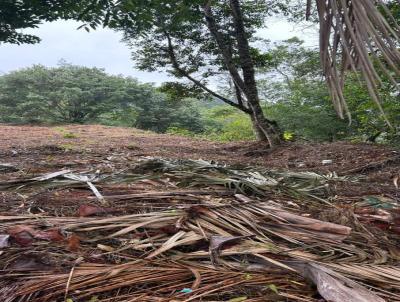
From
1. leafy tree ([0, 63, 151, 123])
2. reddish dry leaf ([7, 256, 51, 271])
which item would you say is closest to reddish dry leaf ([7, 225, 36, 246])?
reddish dry leaf ([7, 256, 51, 271])

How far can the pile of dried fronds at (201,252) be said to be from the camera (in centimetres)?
125

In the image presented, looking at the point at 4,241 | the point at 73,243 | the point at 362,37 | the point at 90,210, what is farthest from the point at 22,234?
the point at 362,37

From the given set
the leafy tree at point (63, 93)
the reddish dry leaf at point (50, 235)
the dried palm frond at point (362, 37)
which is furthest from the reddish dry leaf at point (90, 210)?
the leafy tree at point (63, 93)

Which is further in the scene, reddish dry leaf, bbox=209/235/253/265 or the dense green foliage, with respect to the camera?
the dense green foliage

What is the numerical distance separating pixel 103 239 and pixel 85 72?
21219 mm

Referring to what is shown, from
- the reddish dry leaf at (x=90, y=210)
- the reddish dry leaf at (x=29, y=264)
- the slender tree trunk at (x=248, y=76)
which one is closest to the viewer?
the reddish dry leaf at (x=29, y=264)

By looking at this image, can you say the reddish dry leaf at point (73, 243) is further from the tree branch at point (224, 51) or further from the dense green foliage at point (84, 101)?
the dense green foliage at point (84, 101)

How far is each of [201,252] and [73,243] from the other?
48 cm

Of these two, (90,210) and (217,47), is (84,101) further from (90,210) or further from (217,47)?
(90,210)

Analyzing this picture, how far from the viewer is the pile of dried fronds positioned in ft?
4.09

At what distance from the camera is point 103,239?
1.61m

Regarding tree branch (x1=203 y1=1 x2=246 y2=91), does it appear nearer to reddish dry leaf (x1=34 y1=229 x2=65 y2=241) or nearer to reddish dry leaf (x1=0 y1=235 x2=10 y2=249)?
reddish dry leaf (x1=34 y1=229 x2=65 y2=241)

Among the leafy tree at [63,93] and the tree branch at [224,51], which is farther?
the leafy tree at [63,93]

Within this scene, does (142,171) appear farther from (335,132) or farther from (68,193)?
(335,132)
